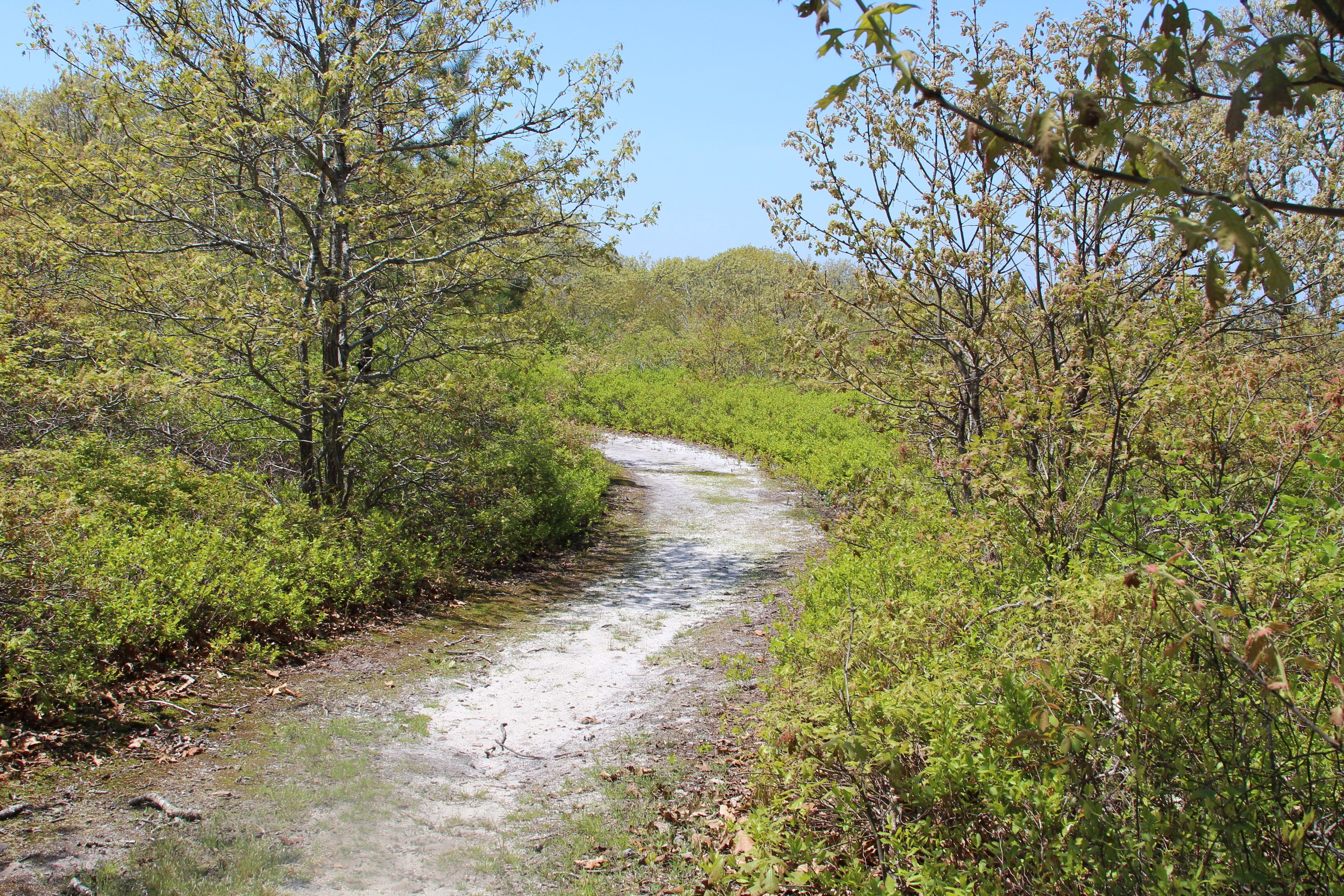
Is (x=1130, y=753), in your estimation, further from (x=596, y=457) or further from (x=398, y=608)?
(x=596, y=457)

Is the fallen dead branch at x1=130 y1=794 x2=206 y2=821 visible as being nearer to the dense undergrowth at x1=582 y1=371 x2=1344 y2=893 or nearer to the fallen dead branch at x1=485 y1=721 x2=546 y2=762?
the fallen dead branch at x1=485 y1=721 x2=546 y2=762

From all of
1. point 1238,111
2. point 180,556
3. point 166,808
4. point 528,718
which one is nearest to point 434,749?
point 528,718

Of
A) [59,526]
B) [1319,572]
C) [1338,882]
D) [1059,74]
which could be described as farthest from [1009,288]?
[59,526]

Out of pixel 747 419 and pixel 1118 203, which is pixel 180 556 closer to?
pixel 1118 203

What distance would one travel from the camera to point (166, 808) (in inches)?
158

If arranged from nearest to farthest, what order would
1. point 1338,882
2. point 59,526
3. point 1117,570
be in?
point 1338,882 < point 1117,570 < point 59,526

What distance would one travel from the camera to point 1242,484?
449 cm

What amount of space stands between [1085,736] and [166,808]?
3.94 meters

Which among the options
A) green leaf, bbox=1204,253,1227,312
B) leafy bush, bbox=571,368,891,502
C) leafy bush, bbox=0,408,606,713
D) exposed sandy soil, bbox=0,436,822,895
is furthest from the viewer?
leafy bush, bbox=571,368,891,502

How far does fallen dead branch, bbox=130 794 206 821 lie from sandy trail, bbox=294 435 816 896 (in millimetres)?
535

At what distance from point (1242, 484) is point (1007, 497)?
1137mm

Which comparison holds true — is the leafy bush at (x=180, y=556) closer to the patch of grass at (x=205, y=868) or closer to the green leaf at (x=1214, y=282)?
the patch of grass at (x=205, y=868)

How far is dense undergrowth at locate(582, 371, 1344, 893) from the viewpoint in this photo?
2.52 meters

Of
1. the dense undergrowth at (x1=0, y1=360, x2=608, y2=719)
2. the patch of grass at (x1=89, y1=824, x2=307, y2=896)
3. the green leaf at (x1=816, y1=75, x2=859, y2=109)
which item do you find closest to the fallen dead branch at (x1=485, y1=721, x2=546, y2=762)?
the patch of grass at (x1=89, y1=824, x2=307, y2=896)
